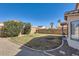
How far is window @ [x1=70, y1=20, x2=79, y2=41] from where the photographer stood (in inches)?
430

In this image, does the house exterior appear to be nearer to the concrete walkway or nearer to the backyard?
the backyard

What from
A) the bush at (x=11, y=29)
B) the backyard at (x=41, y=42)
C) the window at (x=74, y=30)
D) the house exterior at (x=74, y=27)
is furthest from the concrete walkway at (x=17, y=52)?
the bush at (x=11, y=29)

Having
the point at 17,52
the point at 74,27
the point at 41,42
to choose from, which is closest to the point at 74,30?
the point at 74,27

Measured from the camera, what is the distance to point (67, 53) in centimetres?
1014

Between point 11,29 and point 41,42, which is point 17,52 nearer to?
point 41,42

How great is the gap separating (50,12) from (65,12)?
4.90ft

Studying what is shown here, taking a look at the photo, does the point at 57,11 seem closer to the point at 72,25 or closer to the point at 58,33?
the point at 72,25

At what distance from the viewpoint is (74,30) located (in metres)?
11.3

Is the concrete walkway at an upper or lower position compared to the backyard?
lower

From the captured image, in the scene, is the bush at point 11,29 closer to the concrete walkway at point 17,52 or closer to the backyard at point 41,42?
the backyard at point 41,42

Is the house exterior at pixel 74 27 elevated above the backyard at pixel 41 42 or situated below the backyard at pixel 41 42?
above

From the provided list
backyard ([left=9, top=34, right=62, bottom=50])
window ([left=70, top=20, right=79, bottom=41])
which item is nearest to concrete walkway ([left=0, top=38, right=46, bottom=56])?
backyard ([left=9, top=34, right=62, bottom=50])

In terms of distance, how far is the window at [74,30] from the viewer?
35.8 feet

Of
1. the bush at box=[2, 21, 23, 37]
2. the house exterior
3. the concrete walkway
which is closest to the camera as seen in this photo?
the concrete walkway
